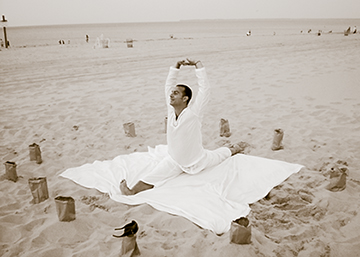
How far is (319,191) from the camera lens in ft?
10.2

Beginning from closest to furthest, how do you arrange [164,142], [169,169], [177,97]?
[177,97] < [169,169] < [164,142]

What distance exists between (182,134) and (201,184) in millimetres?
612

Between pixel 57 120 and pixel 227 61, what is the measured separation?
807cm

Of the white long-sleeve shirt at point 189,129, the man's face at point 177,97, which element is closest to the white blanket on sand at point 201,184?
the white long-sleeve shirt at point 189,129

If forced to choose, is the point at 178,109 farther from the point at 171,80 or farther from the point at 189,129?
the point at 171,80

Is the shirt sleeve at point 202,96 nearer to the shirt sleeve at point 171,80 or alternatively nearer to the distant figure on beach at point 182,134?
the distant figure on beach at point 182,134

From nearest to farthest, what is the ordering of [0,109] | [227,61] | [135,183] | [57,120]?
[135,183], [57,120], [0,109], [227,61]

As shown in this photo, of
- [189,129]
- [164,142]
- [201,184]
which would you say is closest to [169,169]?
[201,184]

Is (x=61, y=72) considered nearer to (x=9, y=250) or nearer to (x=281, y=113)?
(x=281, y=113)

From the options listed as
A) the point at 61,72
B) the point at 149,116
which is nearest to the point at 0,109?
the point at 149,116

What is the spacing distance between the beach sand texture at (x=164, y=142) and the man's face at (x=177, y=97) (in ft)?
3.92

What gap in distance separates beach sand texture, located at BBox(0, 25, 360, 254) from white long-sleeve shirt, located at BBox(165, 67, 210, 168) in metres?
0.75

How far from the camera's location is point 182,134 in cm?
322

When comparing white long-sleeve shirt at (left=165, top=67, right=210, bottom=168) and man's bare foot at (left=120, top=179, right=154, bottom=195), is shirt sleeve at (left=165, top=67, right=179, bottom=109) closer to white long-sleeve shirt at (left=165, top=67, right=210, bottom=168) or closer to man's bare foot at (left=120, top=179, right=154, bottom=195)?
white long-sleeve shirt at (left=165, top=67, right=210, bottom=168)
